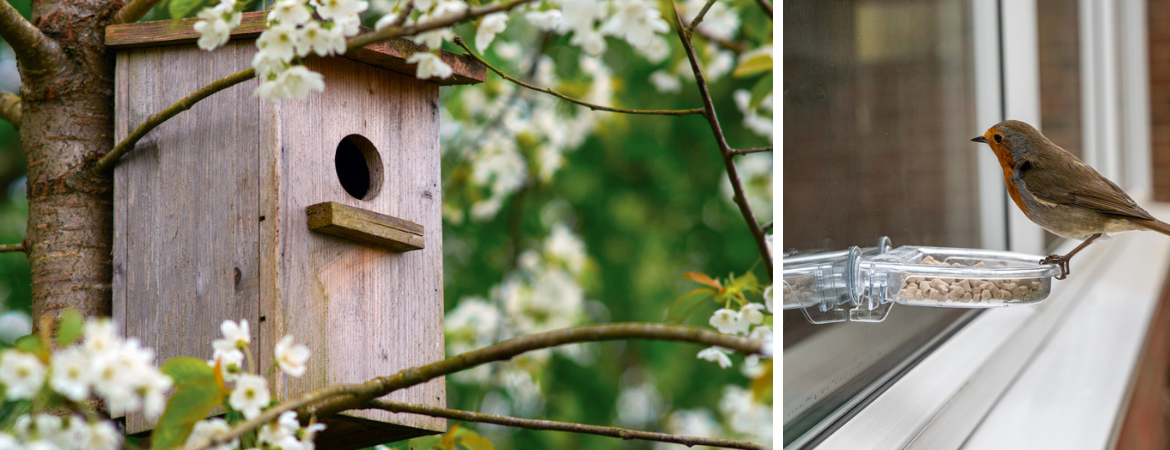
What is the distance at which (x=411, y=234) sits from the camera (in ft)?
3.51

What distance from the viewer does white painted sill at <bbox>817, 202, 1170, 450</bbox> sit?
79 centimetres

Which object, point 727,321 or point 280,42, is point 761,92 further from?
point 280,42

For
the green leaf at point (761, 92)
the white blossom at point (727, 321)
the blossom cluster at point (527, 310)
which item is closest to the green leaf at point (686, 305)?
the white blossom at point (727, 321)

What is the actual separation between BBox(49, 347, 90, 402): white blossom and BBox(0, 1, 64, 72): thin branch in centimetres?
62

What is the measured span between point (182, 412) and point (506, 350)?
22 centimetres

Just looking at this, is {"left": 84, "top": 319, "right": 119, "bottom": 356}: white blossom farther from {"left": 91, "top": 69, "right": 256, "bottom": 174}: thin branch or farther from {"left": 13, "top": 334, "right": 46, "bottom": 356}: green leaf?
{"left": 91, "top": 69, "right": 256, "bottom": 174}: thin branch

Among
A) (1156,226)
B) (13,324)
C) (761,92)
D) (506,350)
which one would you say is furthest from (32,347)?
(13,324)

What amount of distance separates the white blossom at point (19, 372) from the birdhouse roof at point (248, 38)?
57 cm

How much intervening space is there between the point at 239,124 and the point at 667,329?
622 mm

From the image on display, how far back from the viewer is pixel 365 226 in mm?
988

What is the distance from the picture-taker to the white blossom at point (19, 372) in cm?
44

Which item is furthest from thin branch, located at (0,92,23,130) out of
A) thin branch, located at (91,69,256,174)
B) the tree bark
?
thin branch, located at (91,69,256,174)

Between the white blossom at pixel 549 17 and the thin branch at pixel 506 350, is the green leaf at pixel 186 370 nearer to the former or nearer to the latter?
the thin branch at pixel 506 350

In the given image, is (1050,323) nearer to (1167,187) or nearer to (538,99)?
(538,99)
